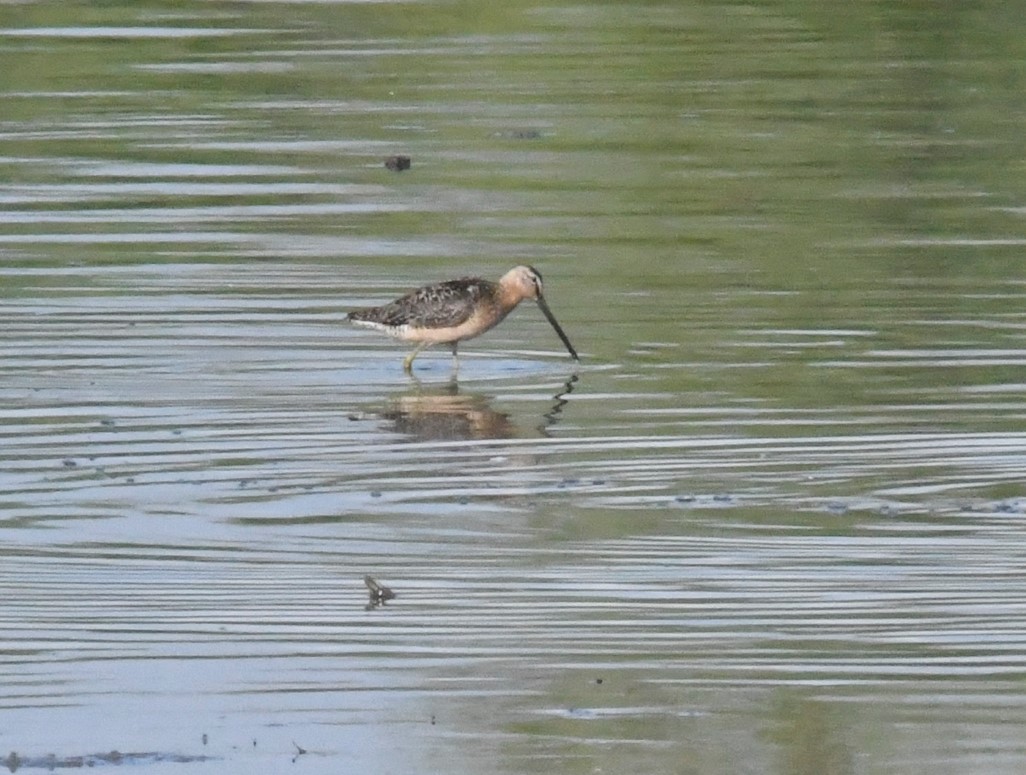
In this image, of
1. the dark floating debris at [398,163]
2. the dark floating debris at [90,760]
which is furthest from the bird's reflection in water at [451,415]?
the dark floating debris at [398,163]

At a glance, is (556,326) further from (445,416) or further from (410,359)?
(445,416)

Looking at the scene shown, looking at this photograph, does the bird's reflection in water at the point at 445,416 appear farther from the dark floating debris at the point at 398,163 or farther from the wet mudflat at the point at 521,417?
the dark floating debris at the point at 398,163

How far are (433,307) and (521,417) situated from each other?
1.77m

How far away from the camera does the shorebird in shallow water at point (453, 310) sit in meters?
14.6

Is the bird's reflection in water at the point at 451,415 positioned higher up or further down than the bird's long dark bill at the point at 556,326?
higher up

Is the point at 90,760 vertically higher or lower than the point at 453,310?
higher

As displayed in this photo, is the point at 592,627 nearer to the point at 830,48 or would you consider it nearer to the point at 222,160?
the point at 222,160

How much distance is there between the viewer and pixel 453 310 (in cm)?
1462

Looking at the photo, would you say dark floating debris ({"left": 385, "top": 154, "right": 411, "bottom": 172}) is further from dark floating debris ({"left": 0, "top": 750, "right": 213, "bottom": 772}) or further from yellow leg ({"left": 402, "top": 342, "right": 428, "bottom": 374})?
dark floating debris ({"left": 0, "top": 750, "right": 213, "bottom": 772})

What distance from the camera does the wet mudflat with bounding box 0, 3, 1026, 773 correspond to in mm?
8219

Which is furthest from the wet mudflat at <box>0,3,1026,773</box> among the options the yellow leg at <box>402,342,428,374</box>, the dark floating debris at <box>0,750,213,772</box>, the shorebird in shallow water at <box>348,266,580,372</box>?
the shorebird in shallow water at <box>348,266,580,372</box>

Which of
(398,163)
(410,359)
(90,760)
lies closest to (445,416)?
(410,359)

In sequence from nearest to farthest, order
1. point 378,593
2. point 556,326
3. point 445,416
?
point 378,593, point 445,416, point 556,326

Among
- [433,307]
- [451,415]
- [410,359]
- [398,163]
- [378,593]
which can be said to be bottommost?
[398,163]
